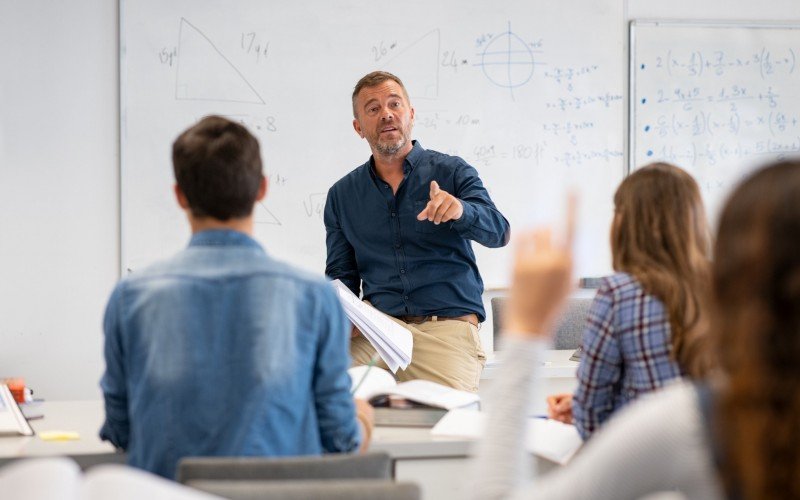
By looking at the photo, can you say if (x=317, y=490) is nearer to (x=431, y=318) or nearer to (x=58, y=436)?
(x=58, y=436)

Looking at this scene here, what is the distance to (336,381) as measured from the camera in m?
1.77

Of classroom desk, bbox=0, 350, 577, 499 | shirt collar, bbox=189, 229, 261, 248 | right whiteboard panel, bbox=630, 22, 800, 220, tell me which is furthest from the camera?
right whiteboard panel, bbox=630, 22, 800, 220

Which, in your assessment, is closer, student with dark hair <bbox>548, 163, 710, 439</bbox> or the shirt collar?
the shirt collar

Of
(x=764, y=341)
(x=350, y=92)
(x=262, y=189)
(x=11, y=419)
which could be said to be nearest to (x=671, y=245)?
(x=262, y=189)

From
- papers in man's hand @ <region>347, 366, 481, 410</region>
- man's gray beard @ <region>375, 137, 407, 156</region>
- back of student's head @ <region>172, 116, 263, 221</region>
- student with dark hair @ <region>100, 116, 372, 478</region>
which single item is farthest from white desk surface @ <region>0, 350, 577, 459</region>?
man's gray beard @ <region>375, 137, 407, 156</region>

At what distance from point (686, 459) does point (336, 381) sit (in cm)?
89

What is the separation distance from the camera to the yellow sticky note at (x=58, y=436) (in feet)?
6.87

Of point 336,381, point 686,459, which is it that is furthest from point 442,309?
point 686,459

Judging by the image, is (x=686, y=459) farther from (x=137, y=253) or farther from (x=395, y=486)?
(x=137, y=253)

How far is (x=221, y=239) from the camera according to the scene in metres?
1.76

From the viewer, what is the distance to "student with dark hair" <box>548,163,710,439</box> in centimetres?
189

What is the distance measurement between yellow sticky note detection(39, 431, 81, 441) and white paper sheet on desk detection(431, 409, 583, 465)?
30.4 inches

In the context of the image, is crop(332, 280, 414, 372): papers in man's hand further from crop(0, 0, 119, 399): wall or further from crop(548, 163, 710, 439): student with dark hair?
crop(0, 0, 119, 399): wall

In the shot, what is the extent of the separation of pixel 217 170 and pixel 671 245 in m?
0.88
